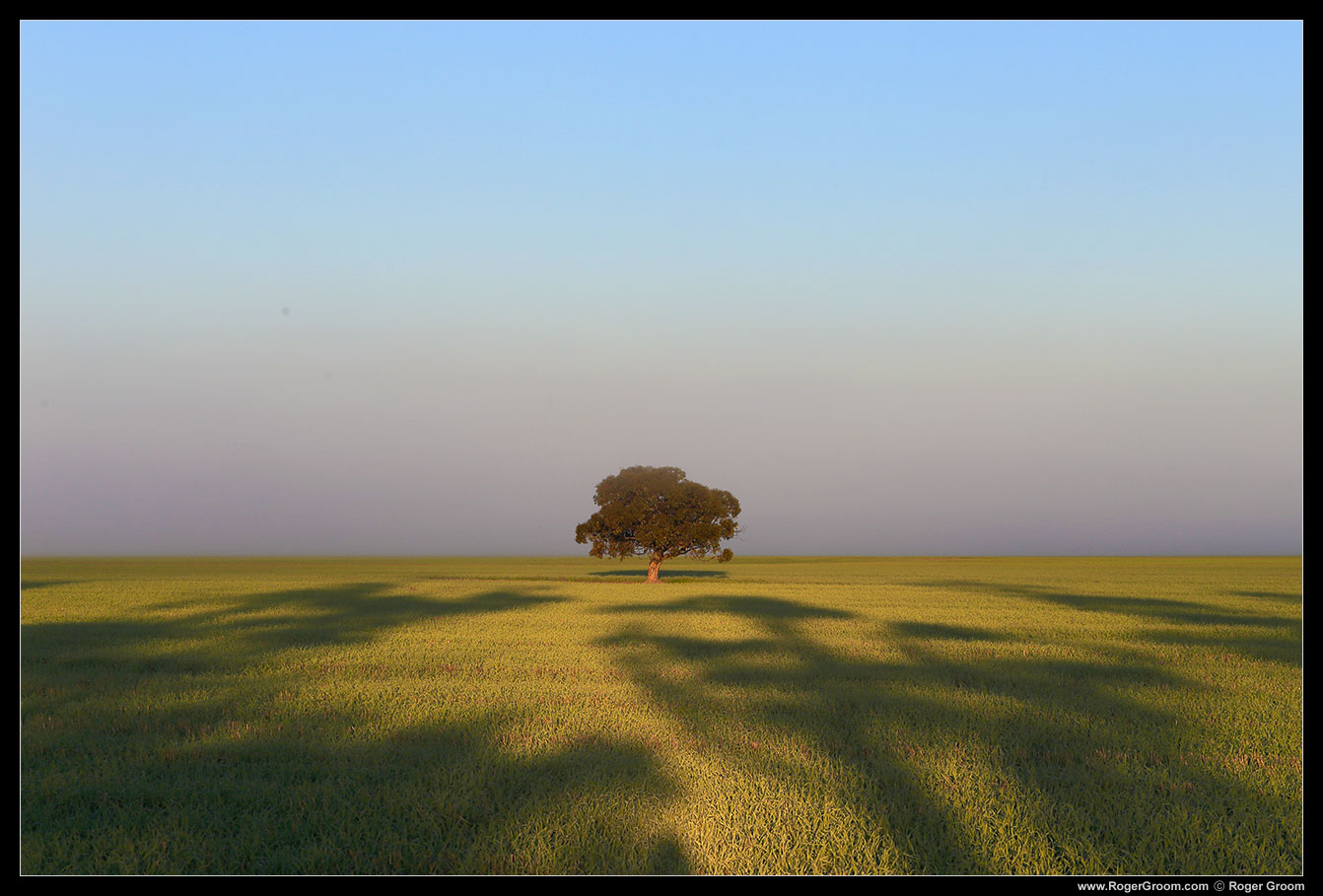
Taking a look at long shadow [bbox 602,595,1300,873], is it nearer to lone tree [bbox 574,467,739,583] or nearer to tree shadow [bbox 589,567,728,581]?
lone tree [bbox 574,467,739,583]

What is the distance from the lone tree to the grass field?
3232cm

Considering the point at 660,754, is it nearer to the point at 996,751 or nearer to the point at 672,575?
the point at 996,751

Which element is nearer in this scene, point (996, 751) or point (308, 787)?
point (308, 787)

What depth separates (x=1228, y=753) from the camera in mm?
8852

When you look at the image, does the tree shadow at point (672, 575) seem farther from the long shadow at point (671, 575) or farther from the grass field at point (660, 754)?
the grass field at point (660, 754)

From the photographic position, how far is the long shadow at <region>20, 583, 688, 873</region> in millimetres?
5922

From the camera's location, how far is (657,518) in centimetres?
5181

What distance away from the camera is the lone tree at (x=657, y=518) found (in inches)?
2053

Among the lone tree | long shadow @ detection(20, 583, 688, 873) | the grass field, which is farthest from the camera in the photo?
the lone tree

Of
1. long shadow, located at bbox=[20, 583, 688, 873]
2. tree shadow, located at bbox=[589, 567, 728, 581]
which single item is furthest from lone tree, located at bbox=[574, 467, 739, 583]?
long shadow, located at bbox=[20, 583, 688, 873]

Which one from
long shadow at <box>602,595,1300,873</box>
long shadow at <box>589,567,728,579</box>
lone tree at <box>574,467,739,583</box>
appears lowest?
long shadow at <box>589,567,728,579</box>

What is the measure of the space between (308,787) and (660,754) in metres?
3.58

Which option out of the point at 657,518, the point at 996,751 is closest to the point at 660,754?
the point at 996,751
